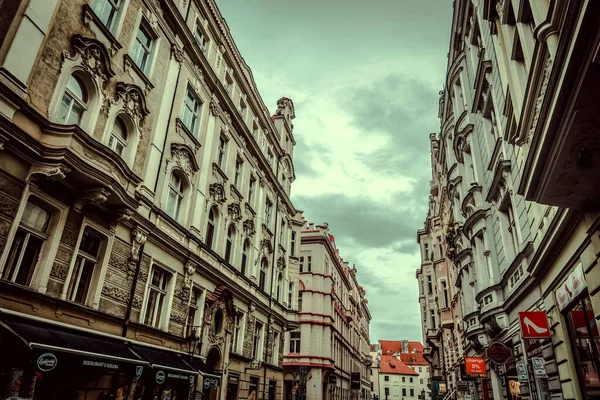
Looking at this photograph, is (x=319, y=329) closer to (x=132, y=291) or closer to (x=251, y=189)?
(x=251, y=189)

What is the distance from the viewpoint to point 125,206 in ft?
41.2

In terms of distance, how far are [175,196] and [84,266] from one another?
6197 millimetres

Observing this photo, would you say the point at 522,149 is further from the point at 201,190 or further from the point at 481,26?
the point at 201,190

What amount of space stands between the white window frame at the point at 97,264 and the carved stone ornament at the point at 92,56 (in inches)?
181

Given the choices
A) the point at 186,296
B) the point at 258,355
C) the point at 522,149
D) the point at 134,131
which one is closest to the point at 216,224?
the point at 186,296

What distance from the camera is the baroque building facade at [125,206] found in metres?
9.62

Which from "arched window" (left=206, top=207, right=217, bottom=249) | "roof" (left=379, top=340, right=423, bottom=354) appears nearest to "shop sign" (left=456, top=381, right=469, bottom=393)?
"arched window" (left=206, top=207, right=217, bottom=249)

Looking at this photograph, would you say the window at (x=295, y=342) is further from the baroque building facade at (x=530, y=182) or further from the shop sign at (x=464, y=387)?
the baroque building facade at (x=530, y=182)

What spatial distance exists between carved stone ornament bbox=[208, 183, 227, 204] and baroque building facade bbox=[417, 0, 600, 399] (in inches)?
487

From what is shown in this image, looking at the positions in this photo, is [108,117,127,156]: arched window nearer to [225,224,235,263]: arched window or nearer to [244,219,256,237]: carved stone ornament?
[225,224,235,263]: arched window

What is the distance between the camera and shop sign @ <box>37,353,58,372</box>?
8641mm

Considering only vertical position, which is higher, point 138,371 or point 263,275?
point 263,275

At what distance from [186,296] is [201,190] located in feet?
16.3

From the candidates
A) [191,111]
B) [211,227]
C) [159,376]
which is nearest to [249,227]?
[211,227]
